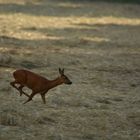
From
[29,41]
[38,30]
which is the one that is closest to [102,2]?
[38,30]

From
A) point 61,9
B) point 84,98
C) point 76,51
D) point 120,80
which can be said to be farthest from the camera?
point 61,9

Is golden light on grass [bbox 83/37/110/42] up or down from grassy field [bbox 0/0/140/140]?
down

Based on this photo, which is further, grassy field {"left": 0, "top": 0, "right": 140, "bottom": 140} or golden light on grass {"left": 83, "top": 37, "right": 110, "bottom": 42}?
golden light on grass {"left": 83, "top": 37, "right": 110, "bottom": 42}

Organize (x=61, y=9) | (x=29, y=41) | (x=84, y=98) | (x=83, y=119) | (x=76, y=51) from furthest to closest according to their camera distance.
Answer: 1. (x=61, y=9)
2. (x=29, y=41)
3. (x=76, y=51)
4. (x=84, y=98)
5. (x=83, y=119)

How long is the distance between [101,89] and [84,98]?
1189 millimetres

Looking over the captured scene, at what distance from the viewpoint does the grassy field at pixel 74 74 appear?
389 inches

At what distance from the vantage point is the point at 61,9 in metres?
38.8

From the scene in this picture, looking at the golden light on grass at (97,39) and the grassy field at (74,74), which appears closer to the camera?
the grassy field at (74,74)

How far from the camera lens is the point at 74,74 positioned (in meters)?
15.2

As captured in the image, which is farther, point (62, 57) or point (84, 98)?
point (62, 57)

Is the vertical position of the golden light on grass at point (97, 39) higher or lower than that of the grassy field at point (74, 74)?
lower

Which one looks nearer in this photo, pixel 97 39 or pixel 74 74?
pixel 74 74

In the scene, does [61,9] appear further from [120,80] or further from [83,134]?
[83,134]

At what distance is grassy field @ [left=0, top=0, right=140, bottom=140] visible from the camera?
988 centimetres
